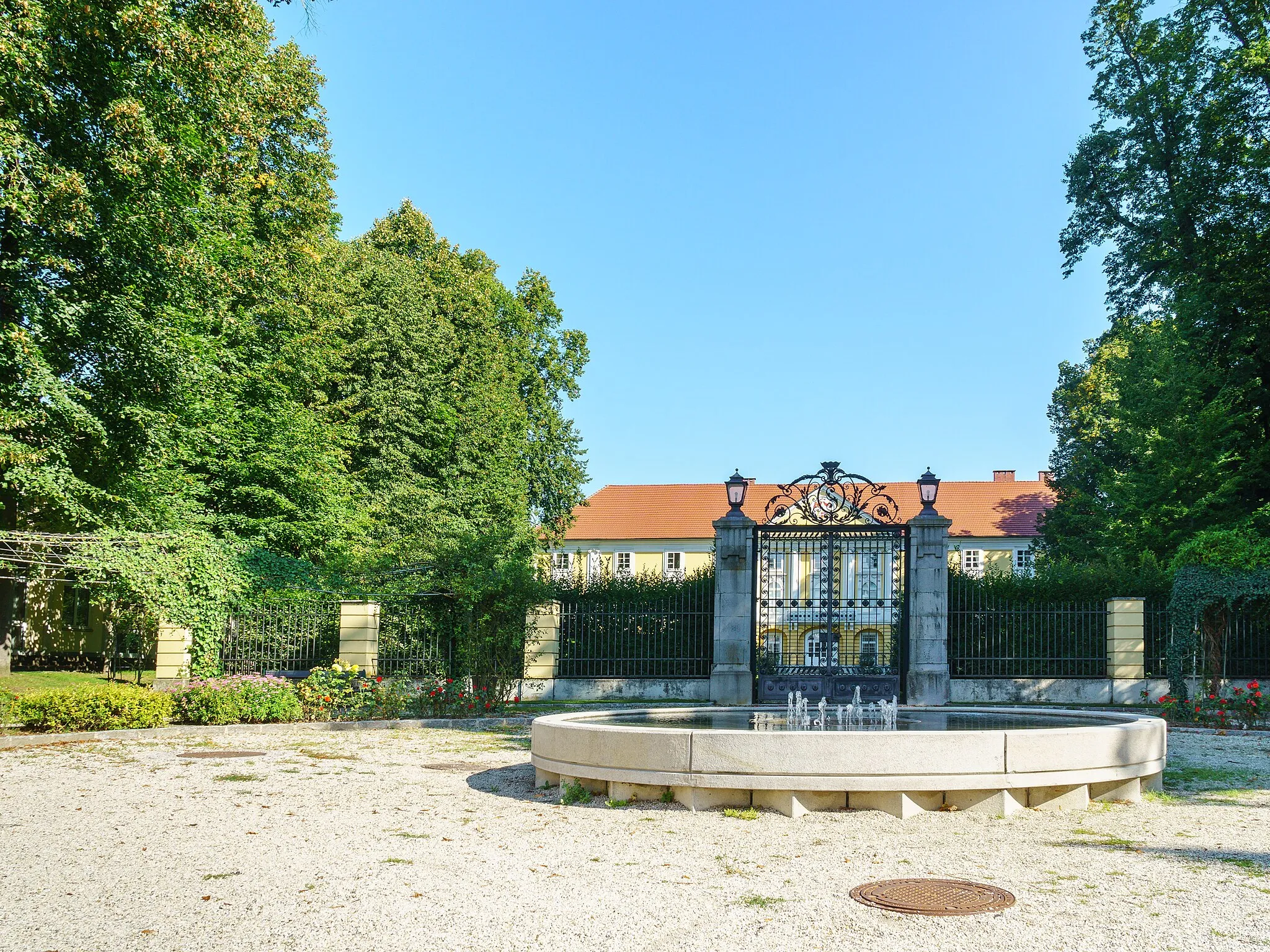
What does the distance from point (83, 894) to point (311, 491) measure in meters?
20.5

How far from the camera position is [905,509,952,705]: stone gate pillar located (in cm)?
1903

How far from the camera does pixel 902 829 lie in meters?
7.51

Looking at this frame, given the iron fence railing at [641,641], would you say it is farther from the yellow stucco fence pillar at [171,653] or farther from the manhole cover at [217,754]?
the manhole cover at [217,754]

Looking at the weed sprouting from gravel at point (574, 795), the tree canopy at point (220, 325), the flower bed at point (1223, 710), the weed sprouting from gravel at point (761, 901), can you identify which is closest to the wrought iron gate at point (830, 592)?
the flower bed at point (1223, 710)

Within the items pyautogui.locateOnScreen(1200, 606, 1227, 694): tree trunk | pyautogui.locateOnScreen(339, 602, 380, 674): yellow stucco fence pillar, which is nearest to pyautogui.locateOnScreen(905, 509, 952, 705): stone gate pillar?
pyautogui.locateOnScreen(1200, 606, 1227, 694): tree trunk

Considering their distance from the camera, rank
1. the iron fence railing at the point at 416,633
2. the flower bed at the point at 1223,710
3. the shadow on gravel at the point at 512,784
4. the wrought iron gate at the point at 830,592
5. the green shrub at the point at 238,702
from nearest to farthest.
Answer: the shadow on gravel at the point at 512,784 < the green shrub at the point at 238,702 < the flower bed at the point at 1223,710 < the wrought iron gate at the point at 830,592 < the iron fence railing at the point at 416,633

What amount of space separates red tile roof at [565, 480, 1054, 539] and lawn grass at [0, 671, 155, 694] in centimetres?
2527

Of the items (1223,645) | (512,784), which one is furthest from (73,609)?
(1223,645)

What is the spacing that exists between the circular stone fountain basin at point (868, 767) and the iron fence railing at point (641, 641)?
1234 centimetres

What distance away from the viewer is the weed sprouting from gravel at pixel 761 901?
5.50 meters

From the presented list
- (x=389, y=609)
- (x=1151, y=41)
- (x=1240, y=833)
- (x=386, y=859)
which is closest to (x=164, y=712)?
(x=389, y=609)

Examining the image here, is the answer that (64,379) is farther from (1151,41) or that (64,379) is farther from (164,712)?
(1151,41)

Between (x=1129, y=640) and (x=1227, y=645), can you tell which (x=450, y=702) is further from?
(x=1227, y=645)

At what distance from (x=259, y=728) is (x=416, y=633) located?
15.8 ft
